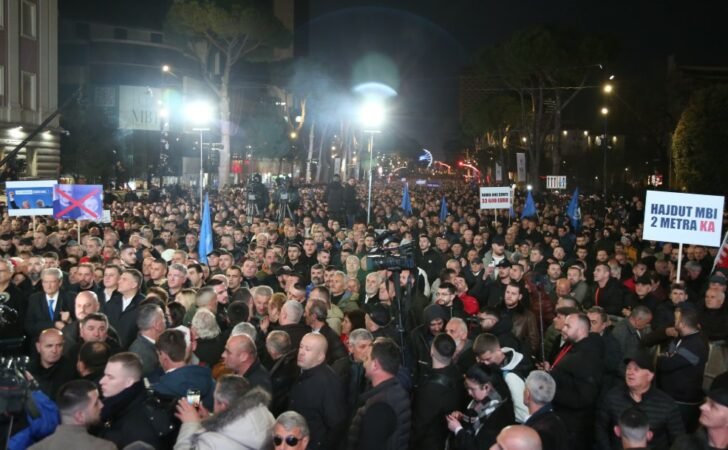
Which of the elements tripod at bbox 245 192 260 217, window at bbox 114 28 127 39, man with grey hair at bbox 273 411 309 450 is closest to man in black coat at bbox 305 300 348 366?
man with grey hair at bbox 273 411 309 450

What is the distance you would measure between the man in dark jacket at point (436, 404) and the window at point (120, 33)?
6738 cm

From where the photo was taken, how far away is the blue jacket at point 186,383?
532 centimetres

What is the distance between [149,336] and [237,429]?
221 cm

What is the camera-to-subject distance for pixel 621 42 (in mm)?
51438

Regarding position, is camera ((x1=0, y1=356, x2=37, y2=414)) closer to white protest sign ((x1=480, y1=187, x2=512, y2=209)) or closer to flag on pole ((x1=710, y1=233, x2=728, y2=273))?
flag on pole ((x1=710, y1=233, x2=728, y2=273))

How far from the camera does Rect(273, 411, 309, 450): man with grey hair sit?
4484 mm

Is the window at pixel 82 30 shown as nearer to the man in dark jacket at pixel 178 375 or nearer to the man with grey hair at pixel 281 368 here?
the man with grey hair at pixel 281 368

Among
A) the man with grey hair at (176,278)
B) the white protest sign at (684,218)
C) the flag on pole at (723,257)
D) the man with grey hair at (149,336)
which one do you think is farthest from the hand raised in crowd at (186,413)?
the flag on pole at (723,257)

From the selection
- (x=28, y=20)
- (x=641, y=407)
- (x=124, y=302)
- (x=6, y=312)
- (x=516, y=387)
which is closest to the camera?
(x=641, y=407)

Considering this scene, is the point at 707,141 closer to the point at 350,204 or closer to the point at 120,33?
the point at 350,204

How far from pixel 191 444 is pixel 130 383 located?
653 mm

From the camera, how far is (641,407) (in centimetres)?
580

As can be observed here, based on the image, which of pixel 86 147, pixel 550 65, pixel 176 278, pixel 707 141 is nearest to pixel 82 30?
pixel 86 147

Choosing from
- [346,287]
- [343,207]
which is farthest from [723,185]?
[346,287]
